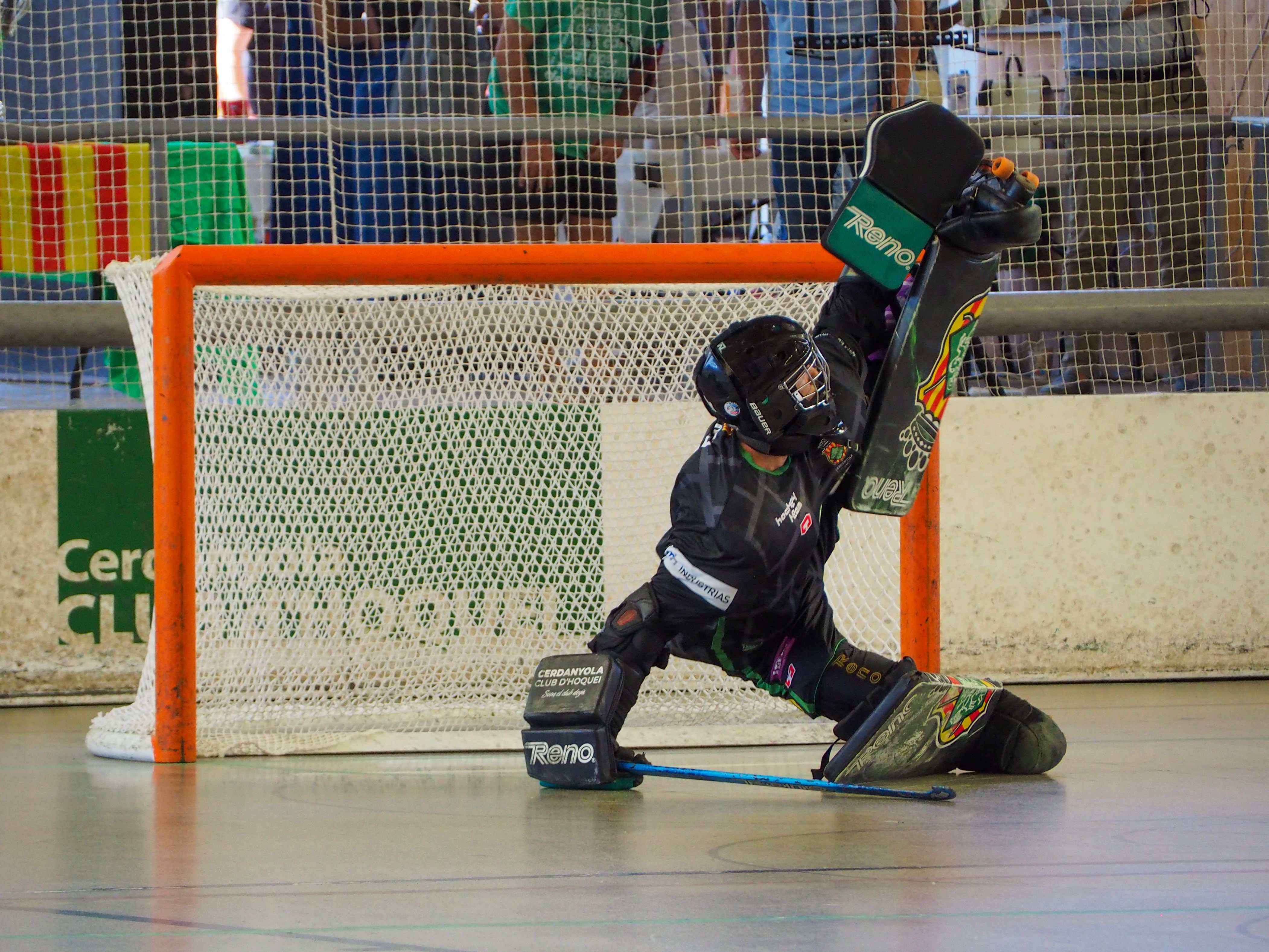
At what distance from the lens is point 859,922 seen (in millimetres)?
1786

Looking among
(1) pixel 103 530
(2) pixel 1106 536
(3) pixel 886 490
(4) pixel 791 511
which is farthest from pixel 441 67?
(4) pixel 791 511

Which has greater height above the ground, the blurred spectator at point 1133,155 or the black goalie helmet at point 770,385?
the blurred spectator at point 1133,155

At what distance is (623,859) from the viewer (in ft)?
7.34

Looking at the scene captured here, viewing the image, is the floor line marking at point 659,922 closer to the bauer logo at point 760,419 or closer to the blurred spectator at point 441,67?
the bauer logo at point 760,419

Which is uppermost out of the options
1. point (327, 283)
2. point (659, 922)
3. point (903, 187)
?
point (903, 187)

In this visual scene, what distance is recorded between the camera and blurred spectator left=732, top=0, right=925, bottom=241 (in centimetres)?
545

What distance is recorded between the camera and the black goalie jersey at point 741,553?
2902 millimetres

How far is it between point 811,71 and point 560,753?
340 cm

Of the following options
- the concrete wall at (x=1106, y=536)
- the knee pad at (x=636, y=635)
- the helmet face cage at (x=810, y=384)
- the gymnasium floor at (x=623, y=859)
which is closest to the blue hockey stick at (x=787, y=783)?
the gymnasium floor at (x=623, y=859)

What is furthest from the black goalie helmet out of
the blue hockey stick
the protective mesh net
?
the protective mesh net

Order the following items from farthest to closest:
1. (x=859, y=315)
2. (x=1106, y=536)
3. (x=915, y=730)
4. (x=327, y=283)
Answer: (x=1106, y=536) < (x=327, y=283) < (x=859, y=315) < (x=915, y=730)

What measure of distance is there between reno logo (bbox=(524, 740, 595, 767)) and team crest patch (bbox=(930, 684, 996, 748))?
689 millimetres

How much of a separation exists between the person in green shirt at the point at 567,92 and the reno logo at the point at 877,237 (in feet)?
8.26

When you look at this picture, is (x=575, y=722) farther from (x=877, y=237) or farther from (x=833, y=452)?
(x=877, y=237)
